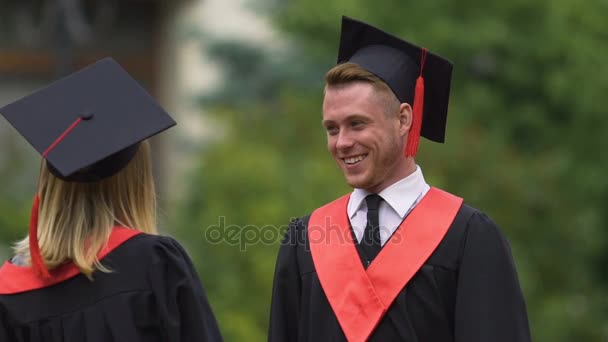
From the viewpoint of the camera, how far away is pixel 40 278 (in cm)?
470

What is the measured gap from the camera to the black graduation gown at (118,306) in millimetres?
4637

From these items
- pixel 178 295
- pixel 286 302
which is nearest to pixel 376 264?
pixel 286 302

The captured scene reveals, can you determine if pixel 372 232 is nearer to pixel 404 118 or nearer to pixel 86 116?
pixel 404 118

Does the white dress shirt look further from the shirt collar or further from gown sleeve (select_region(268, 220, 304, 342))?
gown sleeve (select_region(268, 220, 304, 342))

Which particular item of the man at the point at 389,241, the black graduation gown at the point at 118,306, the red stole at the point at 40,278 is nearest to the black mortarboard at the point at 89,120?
the red stole at the point at 40,278

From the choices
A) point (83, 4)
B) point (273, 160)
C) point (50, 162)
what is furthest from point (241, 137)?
point (83, 4)

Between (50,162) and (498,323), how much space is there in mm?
1834

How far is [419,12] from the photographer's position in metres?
11.5

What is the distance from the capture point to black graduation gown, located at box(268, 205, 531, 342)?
13.8 feet

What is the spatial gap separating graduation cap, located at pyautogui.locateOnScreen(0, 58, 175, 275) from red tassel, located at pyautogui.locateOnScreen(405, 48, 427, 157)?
3.19ft

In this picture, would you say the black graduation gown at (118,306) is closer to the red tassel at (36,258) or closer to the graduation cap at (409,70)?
the red tassel at (36,258)

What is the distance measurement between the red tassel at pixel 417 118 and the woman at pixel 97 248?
3.22 ft

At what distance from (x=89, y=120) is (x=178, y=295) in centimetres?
80

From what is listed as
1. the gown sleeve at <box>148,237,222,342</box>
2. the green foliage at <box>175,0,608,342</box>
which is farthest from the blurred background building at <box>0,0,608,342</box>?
the gown sleeve at <box>148,237,222,342</box>
